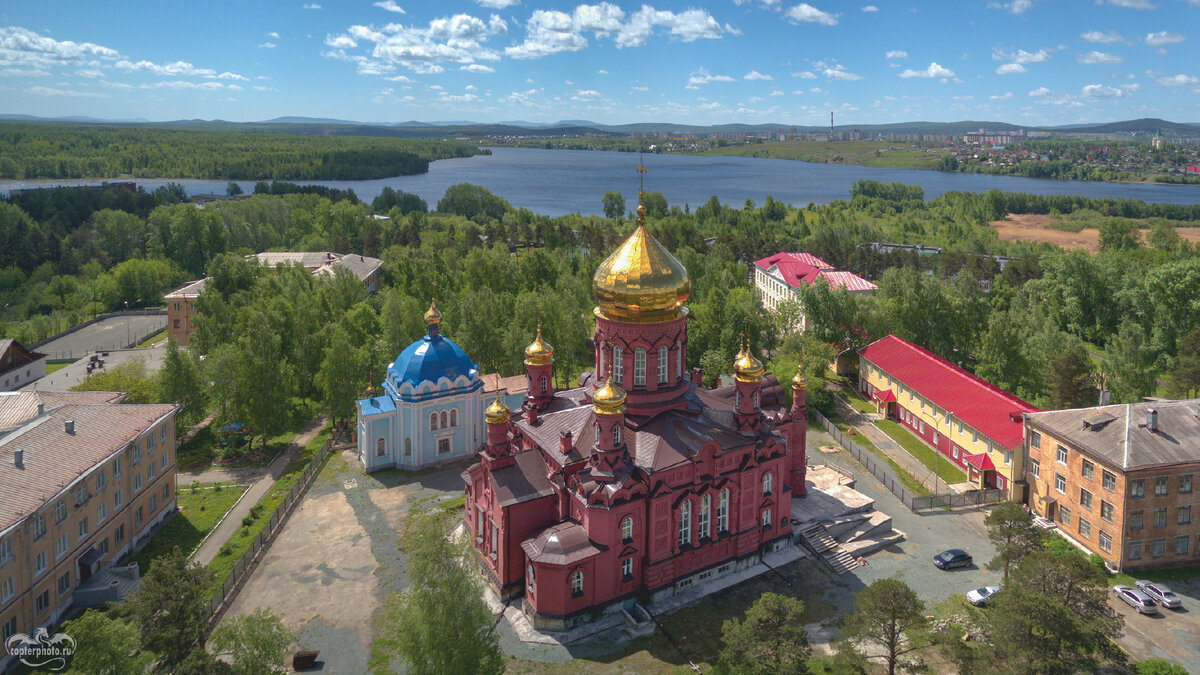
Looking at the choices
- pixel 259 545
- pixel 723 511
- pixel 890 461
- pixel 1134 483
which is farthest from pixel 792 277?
pixel 259 545

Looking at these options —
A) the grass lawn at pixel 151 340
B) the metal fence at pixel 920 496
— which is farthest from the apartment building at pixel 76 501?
the grass lawn at pixel 151 340

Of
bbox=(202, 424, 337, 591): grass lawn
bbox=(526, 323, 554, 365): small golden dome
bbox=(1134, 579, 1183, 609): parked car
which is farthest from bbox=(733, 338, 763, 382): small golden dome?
bbox=(202, 424, 337, 591): grass lawn

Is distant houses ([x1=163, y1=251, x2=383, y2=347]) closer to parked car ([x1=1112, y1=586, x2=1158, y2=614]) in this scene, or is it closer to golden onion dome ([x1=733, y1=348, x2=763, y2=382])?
golden onion dome ([x1=733, y1=348, x2=763, y2=382])

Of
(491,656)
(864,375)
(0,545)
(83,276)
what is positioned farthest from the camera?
(83,276)

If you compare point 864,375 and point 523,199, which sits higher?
point 523,199

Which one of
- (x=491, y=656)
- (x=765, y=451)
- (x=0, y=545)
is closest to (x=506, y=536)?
(x=491, y=656)

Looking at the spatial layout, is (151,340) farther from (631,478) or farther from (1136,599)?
(1136,599)

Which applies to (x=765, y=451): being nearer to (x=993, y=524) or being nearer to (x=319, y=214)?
(x=993, y=524)
